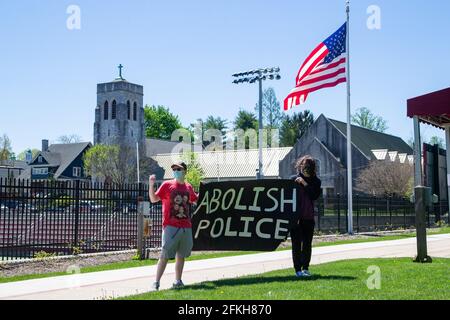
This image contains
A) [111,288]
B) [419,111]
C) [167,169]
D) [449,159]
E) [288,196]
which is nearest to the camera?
[111,288]

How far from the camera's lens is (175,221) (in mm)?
8328

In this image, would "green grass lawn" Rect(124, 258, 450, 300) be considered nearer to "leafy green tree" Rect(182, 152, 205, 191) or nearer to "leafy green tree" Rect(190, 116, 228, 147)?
"leafy green tree" Rect(182, 152, 205, 191)

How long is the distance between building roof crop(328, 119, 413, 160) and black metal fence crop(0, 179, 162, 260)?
47807mm

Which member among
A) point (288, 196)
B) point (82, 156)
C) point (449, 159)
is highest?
point (82, 156)

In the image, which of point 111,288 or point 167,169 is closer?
point 111,288

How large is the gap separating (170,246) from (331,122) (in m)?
57.9

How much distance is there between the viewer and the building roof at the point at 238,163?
75562 mm

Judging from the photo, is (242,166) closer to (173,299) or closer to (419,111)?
(419,111)

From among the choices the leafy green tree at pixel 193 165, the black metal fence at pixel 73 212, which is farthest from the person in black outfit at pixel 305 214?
the leafy green tree at pixel 193 165

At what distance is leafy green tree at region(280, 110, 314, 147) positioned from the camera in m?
97.3

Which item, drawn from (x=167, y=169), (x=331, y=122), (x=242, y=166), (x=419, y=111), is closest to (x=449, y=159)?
(x=419, y=111)

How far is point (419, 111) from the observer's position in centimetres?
2283

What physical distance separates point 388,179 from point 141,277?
149ft

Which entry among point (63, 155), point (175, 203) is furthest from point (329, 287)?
point (63, 155)
